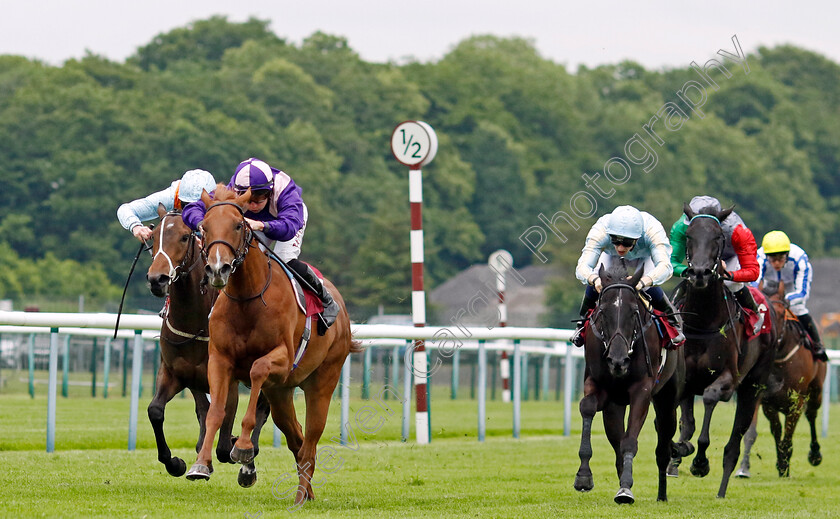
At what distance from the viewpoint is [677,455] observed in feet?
29.1

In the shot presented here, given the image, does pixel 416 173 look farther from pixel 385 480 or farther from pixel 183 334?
pixel 183 334

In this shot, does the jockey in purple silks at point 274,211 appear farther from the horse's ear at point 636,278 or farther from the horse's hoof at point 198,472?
the horse's ear at point 636,278

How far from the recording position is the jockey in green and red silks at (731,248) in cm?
894

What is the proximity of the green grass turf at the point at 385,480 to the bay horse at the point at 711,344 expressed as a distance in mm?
408

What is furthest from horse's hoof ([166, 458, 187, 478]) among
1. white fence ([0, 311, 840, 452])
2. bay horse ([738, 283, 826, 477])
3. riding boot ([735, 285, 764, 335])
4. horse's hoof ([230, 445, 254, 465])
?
bay horse ([738, 283, 826, 477])

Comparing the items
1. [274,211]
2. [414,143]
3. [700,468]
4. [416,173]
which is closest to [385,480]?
[700,468]

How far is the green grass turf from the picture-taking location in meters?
7.06

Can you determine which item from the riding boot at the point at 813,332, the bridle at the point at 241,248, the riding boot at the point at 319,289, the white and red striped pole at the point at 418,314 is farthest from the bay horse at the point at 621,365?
the white and red striped pole at the point at 418,314

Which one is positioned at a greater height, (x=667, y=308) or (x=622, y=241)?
Answer: (x=622, y=241)

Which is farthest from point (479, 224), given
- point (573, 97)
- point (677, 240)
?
point (677, 240)

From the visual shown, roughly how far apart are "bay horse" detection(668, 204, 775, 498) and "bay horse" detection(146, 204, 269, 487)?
311cm

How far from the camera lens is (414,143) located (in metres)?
12.5

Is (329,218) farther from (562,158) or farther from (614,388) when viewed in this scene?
(614,388)

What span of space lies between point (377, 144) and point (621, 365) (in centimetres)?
5154
